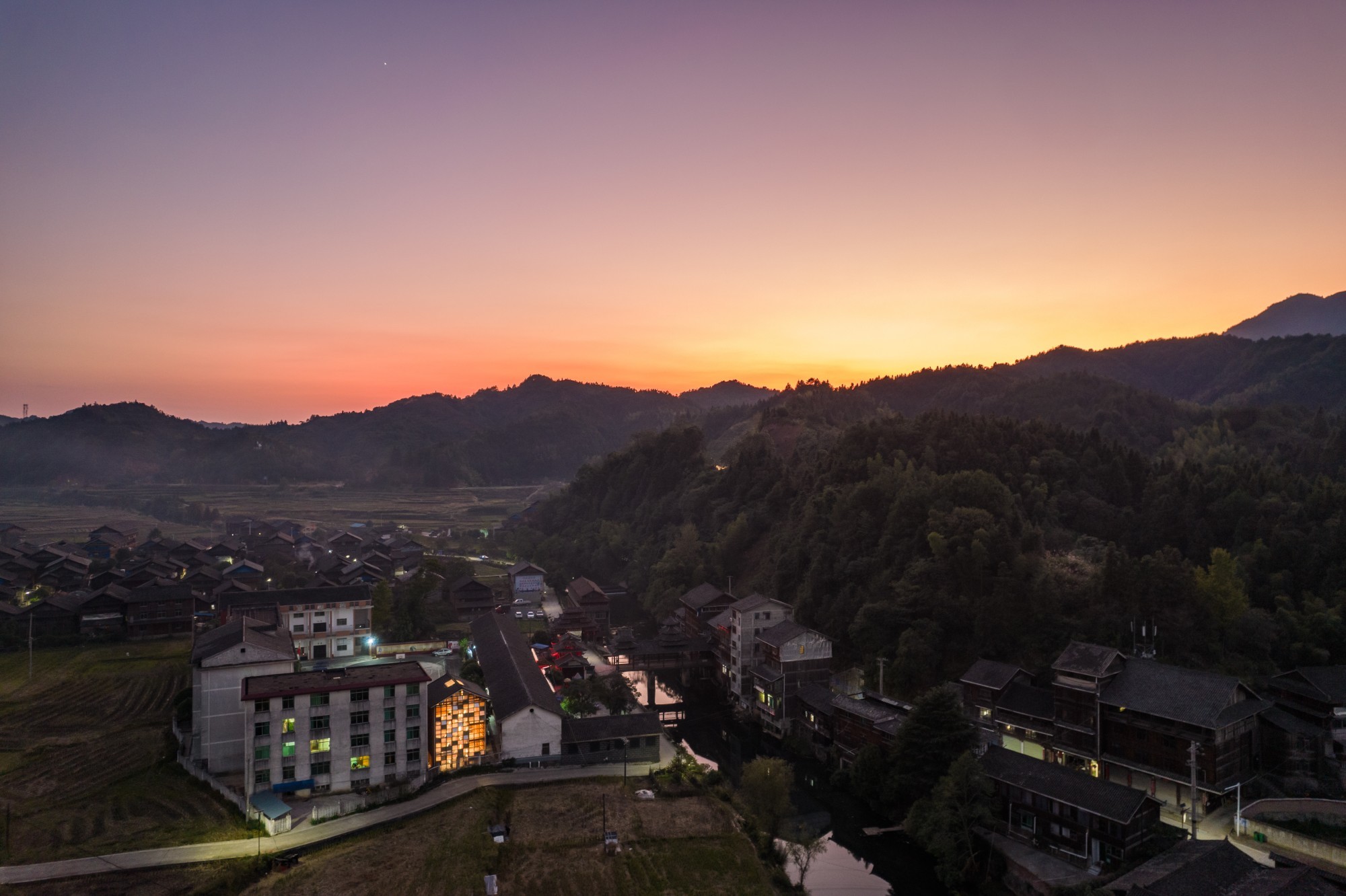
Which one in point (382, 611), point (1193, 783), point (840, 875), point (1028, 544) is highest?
point (1028, 544)

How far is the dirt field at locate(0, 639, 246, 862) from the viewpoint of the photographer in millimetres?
19953

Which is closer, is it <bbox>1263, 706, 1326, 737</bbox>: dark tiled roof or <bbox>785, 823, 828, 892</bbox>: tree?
<bbox>785, 823, 828, 892</bbox>: tree

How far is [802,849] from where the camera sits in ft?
70.0

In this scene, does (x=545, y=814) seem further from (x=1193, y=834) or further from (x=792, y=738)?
(x=1193, y=834)

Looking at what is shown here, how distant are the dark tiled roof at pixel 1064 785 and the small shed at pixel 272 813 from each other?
20132 millimetres

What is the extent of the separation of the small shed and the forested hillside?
22.9 metres

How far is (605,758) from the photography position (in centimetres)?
2606

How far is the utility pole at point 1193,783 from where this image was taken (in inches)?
761

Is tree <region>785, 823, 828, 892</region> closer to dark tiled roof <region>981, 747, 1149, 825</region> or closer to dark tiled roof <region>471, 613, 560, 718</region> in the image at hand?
dark tiled roof <region>981, 747, 1149, 825</region>

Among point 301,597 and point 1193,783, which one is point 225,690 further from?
point 1193,783

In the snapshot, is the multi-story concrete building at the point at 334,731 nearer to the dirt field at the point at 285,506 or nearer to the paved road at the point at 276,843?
the paved road at the point at 276,843

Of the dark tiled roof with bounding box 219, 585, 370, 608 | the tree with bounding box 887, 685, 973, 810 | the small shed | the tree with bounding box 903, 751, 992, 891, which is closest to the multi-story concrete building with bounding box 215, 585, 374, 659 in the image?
the dark tiled roof with bounding box 219, 585, 370, 608

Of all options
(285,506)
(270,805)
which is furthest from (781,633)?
(285,506)

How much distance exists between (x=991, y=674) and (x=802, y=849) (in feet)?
34.9
